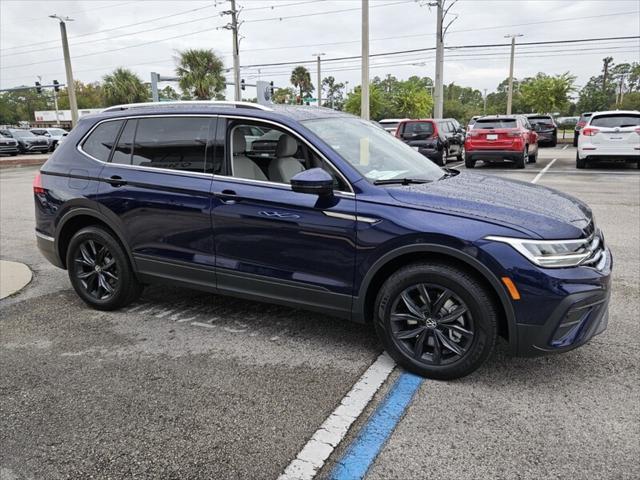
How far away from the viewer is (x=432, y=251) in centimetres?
321

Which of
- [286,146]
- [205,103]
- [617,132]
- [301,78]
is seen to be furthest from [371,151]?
[301,78]

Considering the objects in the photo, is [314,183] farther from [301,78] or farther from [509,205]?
[301,78]

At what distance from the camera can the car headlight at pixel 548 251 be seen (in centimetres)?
300

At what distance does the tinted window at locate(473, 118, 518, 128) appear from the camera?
53.4 ft

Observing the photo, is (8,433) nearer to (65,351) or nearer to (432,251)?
(65,351)

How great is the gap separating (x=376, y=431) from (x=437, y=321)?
814 millimetres

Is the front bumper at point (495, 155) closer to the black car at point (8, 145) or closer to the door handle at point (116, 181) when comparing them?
the door handle at point (116, 181)

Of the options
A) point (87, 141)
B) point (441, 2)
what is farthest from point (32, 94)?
point (87, 141)

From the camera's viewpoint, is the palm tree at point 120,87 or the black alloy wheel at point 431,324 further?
the palm tree at point 120,87

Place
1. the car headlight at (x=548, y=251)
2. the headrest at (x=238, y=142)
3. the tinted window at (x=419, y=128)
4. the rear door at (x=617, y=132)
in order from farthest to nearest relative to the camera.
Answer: the tinted window at (x=419, y=128), the rear door at (x=617, y=132), the headrest at (x=238, y=142), the car headlight at (x=548, y=251)

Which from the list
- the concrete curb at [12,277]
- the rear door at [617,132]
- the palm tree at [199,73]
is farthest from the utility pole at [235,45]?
the concrete curb at [12,277]

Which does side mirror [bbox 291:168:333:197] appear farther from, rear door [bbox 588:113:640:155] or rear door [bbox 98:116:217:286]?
rear door [bbox 588:113:640:155]

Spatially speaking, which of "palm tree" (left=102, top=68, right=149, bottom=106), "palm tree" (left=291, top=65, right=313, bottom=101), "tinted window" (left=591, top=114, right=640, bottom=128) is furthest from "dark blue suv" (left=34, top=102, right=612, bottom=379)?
"palm tree" (left=291, top=65, right=313, bottom=101)

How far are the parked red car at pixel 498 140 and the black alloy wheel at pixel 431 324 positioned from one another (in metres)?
13.8
